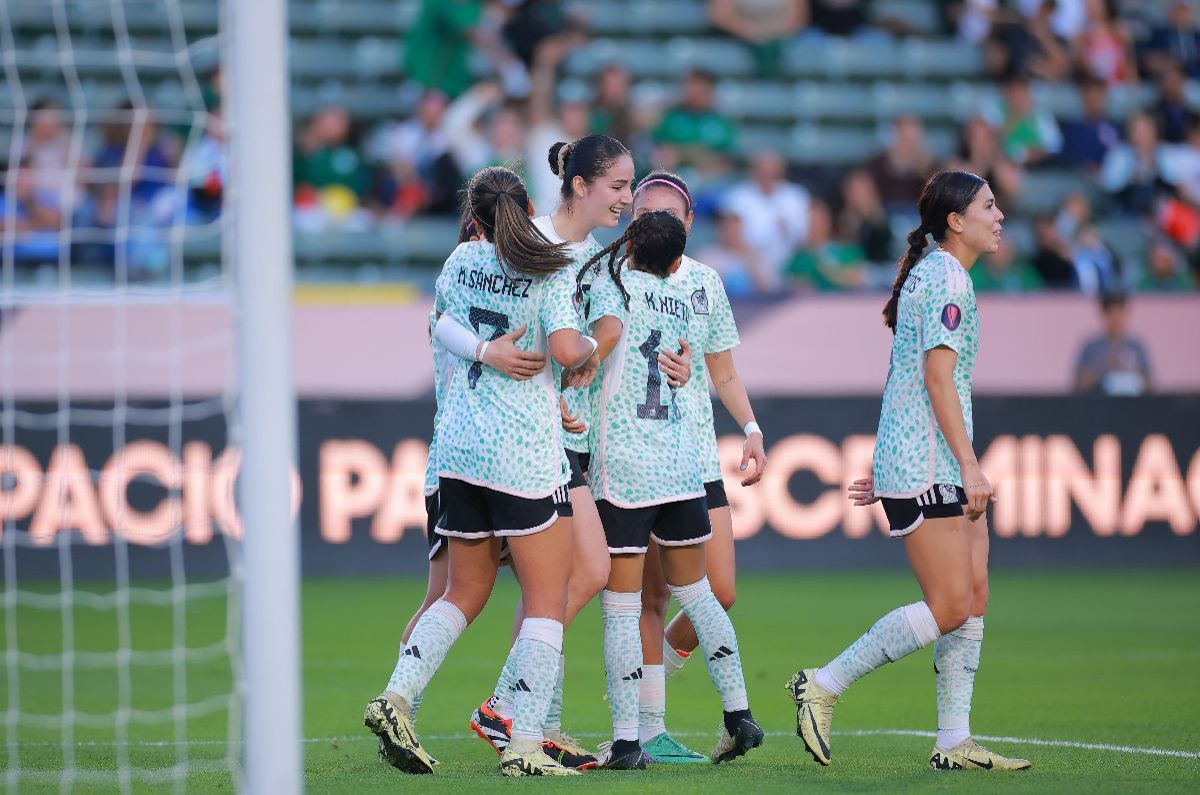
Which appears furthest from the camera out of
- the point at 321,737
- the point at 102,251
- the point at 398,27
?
the point at 398,27

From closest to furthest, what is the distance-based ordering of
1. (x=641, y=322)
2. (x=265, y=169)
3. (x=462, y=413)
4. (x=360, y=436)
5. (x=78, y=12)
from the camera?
1. (x=265, y=169)
2. (x=462, y=413)
3. (x=641, y=322)
4. (x=360, y=436)
5. (x=78, y=12)

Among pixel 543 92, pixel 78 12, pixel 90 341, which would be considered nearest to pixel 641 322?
pixel 90 341

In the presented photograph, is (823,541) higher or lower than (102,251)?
lower

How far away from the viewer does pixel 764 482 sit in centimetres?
1334

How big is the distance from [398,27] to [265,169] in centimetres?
1412

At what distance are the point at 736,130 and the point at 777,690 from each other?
400 inches

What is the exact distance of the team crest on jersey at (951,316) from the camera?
597 centimetres

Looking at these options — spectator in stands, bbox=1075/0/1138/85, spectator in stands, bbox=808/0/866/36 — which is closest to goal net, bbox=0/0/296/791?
spectator in stands, bbox=808/0/866/36

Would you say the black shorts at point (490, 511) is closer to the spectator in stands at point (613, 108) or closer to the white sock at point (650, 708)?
the white sock at point (650, 708)

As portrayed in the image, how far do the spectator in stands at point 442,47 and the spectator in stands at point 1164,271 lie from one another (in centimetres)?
644

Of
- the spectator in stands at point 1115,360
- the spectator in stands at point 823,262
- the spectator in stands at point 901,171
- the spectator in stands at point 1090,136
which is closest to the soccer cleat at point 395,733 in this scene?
the spectator in stands at point 1115,360

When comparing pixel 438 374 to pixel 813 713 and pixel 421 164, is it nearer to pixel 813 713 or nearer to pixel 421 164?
pixel 813 713

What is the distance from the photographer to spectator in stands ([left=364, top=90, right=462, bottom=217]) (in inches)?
613

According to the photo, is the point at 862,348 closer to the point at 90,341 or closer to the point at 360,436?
the point at 360,436
